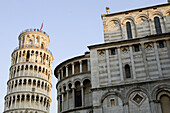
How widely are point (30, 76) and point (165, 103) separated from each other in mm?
34385

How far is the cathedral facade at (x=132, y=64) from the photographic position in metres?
21.9

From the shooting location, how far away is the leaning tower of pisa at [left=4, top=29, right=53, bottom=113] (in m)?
47.9

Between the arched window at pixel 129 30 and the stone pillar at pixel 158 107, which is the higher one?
the arched window at pixel 129 30

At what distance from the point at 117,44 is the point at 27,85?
3013cm

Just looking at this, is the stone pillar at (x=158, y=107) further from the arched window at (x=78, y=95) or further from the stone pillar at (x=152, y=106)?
the arched window at (x=78, y=95)

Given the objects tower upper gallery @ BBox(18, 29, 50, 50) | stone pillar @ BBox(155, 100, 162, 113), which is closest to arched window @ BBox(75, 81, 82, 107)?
stone pillar @ BBox(155, 100, 162, 113)

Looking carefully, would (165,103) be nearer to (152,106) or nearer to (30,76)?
(152,106)

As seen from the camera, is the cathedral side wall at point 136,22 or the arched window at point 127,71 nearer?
the arched window at point 127,71

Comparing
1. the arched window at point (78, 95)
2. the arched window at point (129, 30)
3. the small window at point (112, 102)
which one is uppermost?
the arched window at point (129, 30)

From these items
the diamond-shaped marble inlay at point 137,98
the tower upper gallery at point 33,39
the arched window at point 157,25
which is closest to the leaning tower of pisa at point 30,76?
the tower upper gallery at point 33,39

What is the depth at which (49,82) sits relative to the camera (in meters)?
54.0

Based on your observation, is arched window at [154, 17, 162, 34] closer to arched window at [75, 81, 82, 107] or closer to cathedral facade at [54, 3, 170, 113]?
cathedral facade at [54, 3, 170, 113]

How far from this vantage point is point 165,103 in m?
21.5

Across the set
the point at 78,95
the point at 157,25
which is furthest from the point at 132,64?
the point at 78,95
